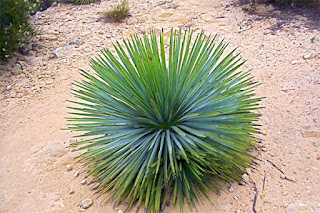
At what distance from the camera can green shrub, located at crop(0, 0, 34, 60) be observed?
4.82 meters

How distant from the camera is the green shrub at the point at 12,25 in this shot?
4824 mm

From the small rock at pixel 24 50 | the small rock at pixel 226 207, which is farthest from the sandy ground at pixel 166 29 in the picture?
the small rock at pixel 24 50

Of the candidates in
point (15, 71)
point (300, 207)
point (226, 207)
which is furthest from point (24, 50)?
point (300, 207)

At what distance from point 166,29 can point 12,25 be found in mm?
3125

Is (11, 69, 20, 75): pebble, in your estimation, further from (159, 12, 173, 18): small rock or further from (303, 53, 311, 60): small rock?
(303, 53, 311, 60): small rock

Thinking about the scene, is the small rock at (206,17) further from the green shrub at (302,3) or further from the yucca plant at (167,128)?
the yucca plant at (167,128)

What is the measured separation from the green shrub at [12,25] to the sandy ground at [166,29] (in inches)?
10.3

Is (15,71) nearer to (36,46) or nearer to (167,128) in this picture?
(36,46)

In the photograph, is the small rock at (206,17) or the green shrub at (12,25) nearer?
the green shrub at (12,25)

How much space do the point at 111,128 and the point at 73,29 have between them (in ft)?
14.5

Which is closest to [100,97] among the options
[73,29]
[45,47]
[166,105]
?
[166,105]

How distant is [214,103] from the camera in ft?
7.47

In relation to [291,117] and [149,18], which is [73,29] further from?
[291,117]

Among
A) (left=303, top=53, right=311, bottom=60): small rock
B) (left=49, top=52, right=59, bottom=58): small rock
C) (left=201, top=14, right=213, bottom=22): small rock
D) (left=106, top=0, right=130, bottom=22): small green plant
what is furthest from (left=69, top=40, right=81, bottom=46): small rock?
(left=303, top=53, right=311, bottom=60): small rock
